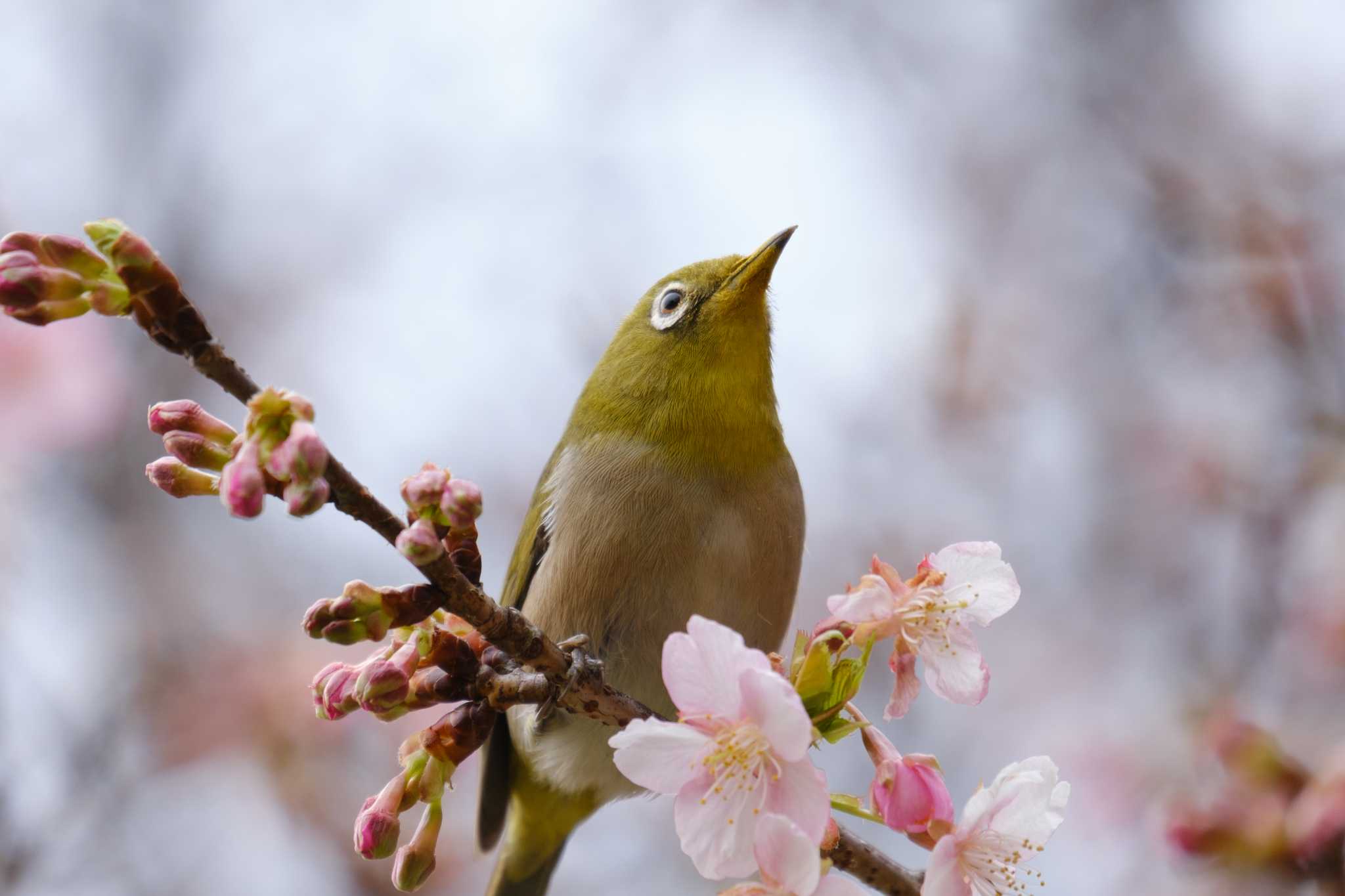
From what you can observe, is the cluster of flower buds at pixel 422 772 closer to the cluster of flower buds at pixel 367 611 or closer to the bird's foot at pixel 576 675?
the bird's foot at pixel 576 675

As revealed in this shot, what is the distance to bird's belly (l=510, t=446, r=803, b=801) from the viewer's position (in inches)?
125

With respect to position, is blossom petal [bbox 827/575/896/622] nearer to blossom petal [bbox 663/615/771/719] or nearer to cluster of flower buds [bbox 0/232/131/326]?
blossom petal [bbox 663/615/771/719]

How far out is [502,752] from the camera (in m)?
3.79

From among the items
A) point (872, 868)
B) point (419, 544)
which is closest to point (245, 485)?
point (419, 544)

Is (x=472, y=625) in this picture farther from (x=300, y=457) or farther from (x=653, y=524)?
(x=653, y=524)

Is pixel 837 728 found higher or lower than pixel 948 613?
lower

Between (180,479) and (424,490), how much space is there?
1.47 feet

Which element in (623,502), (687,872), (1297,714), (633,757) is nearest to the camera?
(633,757)

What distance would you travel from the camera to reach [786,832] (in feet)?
5.19

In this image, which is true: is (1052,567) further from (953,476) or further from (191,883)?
(191,883)

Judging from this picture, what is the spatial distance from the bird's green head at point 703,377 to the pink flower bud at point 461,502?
5.35 ft

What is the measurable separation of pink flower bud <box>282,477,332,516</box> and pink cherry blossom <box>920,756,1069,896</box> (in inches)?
44.4

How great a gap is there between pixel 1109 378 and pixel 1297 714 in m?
3.60

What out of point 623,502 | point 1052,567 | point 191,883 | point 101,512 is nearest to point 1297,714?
point 623,502
